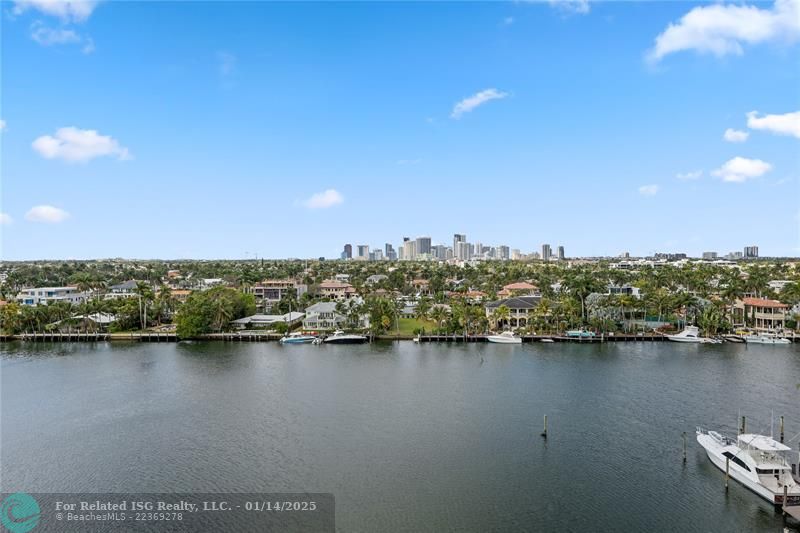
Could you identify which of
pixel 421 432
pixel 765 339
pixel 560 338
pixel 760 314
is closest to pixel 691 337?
pixel 765 339

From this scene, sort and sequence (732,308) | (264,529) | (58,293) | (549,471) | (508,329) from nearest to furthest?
1. (264,529)
2. (549,471)
3. (508,329)
4. (732,308)
5. (58,293)

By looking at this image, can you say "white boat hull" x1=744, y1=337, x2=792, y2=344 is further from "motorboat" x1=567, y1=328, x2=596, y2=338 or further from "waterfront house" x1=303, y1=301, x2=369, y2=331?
"waterfront house" x1=303, y1=301, x2=369, y2=331

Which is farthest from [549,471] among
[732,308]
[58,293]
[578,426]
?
[58,293]

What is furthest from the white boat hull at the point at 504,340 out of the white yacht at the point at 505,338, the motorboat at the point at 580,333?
the motorboat at the point at 580,333

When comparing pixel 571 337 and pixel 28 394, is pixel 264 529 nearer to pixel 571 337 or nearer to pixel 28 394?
pixel 28 394

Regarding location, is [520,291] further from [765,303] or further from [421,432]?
[421,432]

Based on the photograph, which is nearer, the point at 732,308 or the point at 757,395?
the point at 757,395

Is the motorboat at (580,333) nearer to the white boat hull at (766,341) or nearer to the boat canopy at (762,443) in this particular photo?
the white boat hull at (766,341)
